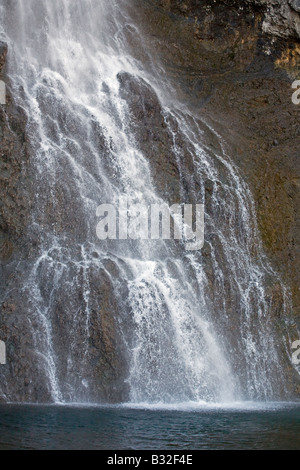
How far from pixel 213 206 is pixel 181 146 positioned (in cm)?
251

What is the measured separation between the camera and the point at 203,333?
1684 cm

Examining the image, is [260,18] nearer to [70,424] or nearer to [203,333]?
[203,333]

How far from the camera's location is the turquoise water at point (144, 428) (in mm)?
10148

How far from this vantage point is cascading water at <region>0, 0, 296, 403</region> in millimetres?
15234

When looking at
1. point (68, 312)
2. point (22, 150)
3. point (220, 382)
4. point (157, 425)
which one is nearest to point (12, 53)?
point (22, 150)

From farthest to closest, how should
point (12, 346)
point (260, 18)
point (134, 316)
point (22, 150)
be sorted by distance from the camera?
point (260, 18)
point (22, 150)
point (134, 316)
point (12, 346)
